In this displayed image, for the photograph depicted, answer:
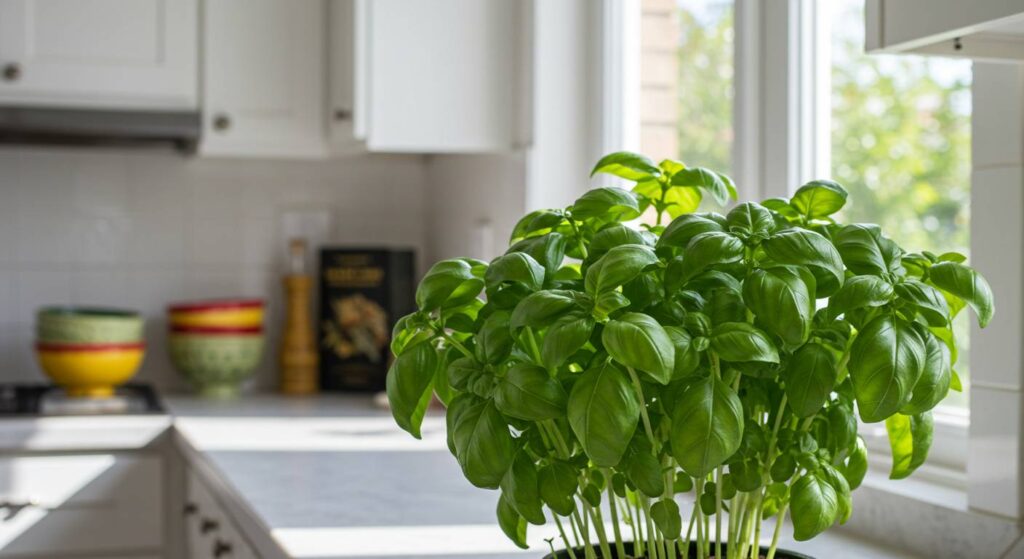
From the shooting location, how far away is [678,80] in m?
2.10

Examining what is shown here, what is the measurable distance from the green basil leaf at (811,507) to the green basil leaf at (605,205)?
8.4 inches

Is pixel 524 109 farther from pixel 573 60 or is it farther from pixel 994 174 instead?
pixel 994 174

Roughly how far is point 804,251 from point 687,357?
9cm

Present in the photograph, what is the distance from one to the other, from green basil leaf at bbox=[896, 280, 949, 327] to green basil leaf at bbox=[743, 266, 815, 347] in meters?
0.06

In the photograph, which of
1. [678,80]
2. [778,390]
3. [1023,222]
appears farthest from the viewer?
[678,80]

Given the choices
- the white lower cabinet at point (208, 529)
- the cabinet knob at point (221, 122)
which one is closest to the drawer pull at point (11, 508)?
the white lower cabinet at point (208, 529)

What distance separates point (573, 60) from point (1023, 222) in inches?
50.4

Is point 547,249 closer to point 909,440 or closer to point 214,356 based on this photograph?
point 909,440

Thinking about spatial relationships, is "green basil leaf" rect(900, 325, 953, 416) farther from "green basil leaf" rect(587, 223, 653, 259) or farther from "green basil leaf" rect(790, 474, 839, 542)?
"green basil leaf" rect(587, 223, 653, 259)

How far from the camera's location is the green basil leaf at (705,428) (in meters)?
0.65

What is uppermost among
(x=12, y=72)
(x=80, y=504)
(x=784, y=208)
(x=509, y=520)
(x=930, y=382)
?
(x=12, y=72)

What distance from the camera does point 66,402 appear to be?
8.47ft

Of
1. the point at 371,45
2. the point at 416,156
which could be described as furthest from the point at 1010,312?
the point at 416,156

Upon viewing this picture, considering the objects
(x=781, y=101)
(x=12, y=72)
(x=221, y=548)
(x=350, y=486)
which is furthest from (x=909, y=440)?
(x=12, y=72)
